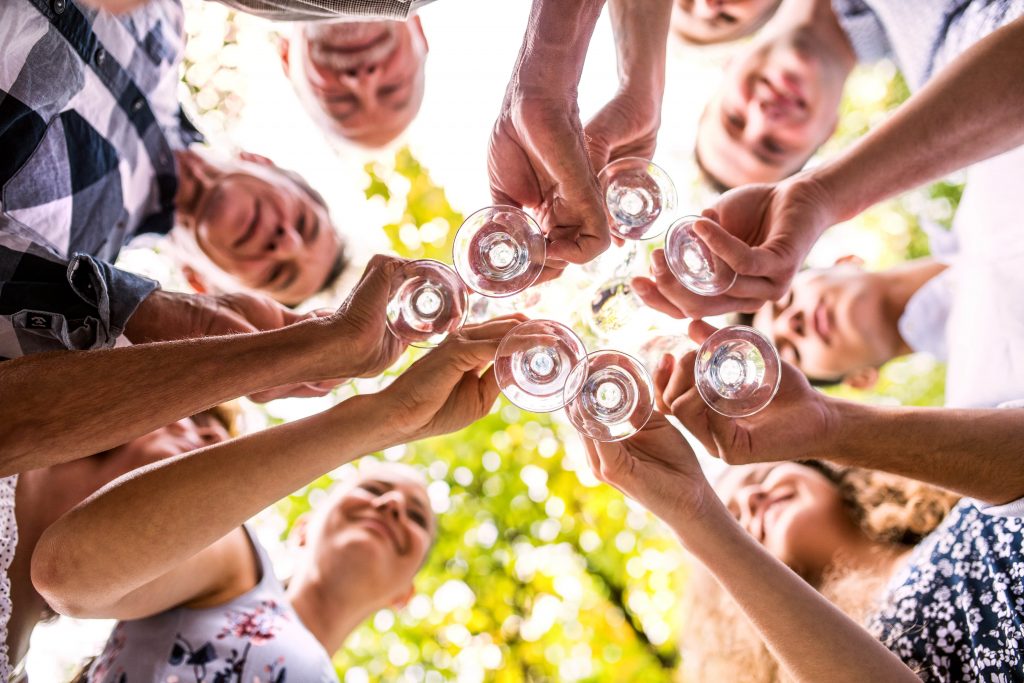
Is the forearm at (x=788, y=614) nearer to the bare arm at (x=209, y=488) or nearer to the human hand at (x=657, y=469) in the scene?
the human hand at (x=657, y=469)

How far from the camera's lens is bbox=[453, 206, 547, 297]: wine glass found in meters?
2.12

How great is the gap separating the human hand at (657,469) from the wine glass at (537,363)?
238 mm

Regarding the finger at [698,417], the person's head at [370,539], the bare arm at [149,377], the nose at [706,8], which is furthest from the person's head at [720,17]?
the person's head at [370,539]

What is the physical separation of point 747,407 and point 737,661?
199 centimetres

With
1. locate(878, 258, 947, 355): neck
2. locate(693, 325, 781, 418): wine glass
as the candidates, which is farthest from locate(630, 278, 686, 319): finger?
locate(878, 258, 947, 355): neck

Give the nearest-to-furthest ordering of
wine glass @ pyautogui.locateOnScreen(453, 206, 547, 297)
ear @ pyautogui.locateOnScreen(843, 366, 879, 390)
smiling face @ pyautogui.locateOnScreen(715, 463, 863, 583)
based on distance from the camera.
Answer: wine glass @ pyautogui.locateOnScreen(453, 206, 547, 297) < smiling face @ pyautogui.locateOnScreen(715, 463, 863, 583) < ear @ pyautogui.locateOnScreen(843, 366, 879, 390)

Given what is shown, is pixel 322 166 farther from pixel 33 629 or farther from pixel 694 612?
pixel 694 612

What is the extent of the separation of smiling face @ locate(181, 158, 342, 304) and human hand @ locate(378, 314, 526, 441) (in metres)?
1.84

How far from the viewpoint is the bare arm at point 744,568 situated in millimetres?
2059

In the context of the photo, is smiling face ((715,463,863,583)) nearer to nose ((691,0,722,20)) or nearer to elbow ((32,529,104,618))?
nose ((691,0,722,20))

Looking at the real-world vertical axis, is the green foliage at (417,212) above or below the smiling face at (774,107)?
below

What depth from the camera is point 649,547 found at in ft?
18.2

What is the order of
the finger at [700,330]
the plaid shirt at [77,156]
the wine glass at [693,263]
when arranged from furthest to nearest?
1. the finger at [700,330]
2. the wine glass at [693,263]
3. the plaid shirt at [77,156]

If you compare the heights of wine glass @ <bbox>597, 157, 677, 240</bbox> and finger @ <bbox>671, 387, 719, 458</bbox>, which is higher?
wine glass @ <bbox>597, 157, 677, 240</bbox>
